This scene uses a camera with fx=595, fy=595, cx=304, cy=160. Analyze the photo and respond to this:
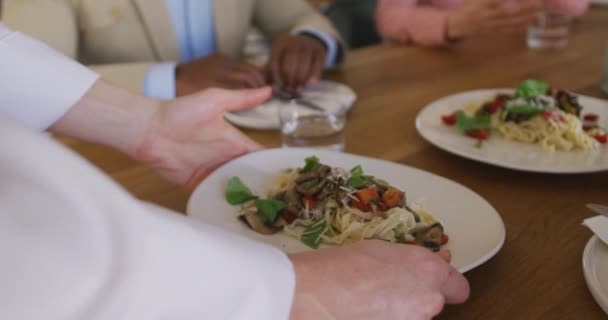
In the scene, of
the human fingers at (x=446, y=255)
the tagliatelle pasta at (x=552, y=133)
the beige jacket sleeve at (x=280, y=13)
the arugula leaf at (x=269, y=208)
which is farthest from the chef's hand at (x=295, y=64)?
the human fingers at (x=446, y=255)

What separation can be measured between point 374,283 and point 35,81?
54 centimetres

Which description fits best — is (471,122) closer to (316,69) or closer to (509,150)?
(509,150)

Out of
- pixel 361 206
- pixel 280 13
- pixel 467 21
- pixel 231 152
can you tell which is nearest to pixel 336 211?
pixel 361 206

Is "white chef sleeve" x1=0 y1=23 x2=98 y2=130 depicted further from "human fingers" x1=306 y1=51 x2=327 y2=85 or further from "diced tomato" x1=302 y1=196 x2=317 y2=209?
"human fingers" x1=306 y1=51 x2=327 y2=85

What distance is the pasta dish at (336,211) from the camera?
0.69 meters

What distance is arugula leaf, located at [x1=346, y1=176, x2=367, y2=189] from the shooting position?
0.76 m

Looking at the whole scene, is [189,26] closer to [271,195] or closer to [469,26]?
[469,26]

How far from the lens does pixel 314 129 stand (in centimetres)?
102

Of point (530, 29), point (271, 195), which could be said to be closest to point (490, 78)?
point (530, 29)

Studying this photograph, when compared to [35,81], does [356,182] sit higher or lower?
lower

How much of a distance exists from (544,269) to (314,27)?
1.13 m

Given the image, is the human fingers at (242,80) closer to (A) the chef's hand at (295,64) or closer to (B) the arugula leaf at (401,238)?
(A) the chef's hand at (295,64)

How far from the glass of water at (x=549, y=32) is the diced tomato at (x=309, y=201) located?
111cm

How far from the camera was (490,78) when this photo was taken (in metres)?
1.39
